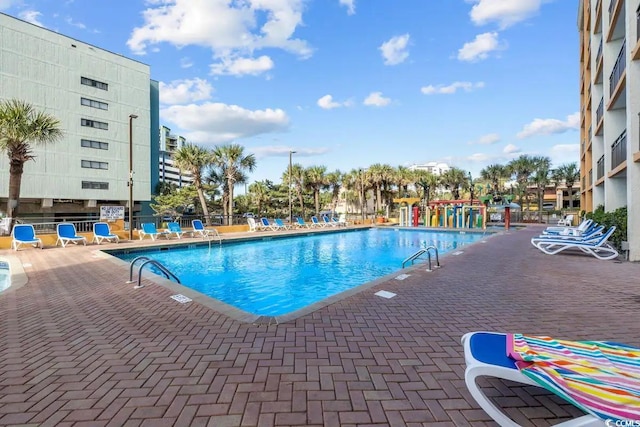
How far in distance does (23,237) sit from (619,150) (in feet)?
67.5

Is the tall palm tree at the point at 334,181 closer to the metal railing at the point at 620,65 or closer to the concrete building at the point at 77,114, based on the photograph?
the concrete building at the point at 77,114

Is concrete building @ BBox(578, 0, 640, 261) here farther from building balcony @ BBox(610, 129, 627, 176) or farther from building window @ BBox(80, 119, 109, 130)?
building window @ BBox(80, 119, 109, 130)

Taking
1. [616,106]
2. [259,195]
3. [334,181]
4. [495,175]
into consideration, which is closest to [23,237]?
[616,106]

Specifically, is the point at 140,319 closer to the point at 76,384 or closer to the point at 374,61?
the point at 76,384

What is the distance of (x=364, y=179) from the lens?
34.8 m

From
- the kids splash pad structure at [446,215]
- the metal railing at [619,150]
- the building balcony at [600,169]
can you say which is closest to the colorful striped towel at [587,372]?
the metal railing at [619,150]

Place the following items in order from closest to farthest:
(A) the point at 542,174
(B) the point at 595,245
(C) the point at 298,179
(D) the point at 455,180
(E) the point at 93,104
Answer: (B) the point at 595,245 → (E) the point at 93,104 → (C) the point at 298,179 → (A) the point at 542,174 → (D) the point at 455,180

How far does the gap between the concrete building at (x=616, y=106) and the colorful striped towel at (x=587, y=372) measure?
8507 millimetres

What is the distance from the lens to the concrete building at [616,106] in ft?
27.5

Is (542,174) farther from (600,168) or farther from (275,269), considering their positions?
(275,269)

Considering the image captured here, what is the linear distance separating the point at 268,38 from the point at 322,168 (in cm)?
1813

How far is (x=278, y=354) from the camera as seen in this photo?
9.82 ft

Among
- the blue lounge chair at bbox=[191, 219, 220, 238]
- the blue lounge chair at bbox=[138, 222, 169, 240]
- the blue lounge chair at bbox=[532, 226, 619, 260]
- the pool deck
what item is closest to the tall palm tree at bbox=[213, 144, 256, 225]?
the blue lounge chair at bbox=[191, 219, 220, 238]

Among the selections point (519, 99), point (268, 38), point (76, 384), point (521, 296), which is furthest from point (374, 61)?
point (76, 384)
